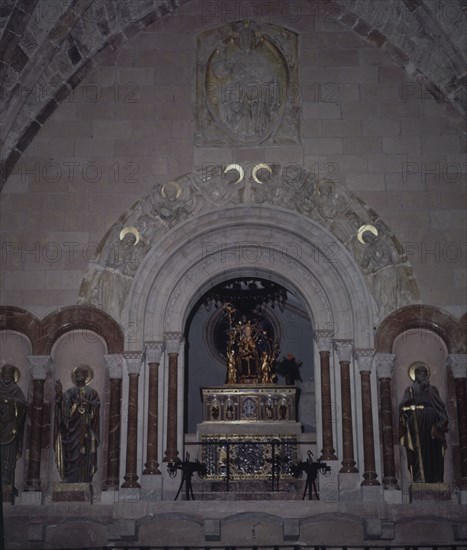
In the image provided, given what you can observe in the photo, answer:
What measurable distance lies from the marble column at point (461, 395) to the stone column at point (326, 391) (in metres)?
1.89

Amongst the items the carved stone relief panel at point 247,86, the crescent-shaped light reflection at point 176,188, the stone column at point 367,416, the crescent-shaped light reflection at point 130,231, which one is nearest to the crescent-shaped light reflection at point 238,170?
the carved stone relief panel at point 247,86

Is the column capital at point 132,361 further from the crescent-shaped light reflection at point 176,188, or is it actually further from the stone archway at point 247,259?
the crescent-shaped light reflection at point 176,188

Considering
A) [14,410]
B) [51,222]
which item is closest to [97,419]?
[14,410]

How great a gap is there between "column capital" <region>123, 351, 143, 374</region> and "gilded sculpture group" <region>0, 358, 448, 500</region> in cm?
67

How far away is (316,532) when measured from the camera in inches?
481

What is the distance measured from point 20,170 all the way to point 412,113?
665 cm

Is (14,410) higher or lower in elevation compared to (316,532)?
higher

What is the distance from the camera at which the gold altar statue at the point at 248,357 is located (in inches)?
697

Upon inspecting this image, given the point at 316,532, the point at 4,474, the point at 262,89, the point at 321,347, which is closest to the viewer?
the point at 316,532

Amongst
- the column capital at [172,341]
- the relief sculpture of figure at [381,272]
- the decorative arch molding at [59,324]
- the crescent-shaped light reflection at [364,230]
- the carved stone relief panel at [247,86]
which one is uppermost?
the carved stone relief panel at [247,86]

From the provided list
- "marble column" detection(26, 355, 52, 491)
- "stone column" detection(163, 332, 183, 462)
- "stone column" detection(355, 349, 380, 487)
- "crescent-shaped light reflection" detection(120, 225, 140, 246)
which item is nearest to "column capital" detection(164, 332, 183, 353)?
"stone column" detection(163, 332, 183, 462)

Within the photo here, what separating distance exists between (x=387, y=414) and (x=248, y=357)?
4393mm

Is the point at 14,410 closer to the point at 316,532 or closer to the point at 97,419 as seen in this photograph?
the point at 97,419

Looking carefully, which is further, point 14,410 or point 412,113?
point 412,113
